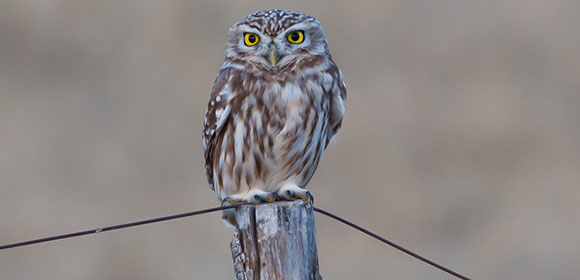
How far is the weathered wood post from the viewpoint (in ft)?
10.1

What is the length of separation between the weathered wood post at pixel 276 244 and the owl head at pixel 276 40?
920mm

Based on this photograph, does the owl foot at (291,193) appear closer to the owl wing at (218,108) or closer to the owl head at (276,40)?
the owl wing at (218,108)

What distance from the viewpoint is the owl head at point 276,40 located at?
3.91 meters

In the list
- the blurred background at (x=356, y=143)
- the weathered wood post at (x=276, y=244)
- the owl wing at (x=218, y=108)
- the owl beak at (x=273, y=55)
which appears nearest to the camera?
the weathered wood post at (x=276, y=244)

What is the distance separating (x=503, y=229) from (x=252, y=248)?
18.4 ft

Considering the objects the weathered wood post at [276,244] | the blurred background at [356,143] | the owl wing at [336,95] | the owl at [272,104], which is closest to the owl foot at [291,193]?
the owl at [272,104]

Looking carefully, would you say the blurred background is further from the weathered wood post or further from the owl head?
the weathered wood post

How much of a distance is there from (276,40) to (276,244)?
42.3 inches

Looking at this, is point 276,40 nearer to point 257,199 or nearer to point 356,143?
point 257,199

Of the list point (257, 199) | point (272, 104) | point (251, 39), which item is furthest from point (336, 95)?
point (257, 199)

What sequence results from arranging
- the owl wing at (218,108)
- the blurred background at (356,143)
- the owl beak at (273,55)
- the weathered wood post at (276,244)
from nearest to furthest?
the weathered wood post at (276,244)
the owl beak at (273,55)
the owl wing at (218,108)
the blurred background at (356,143)

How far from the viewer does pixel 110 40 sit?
9.40m

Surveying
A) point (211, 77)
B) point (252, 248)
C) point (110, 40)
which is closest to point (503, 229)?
point (211, 77)

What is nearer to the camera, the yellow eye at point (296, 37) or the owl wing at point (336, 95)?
the yellow eye at point (296, 37)
